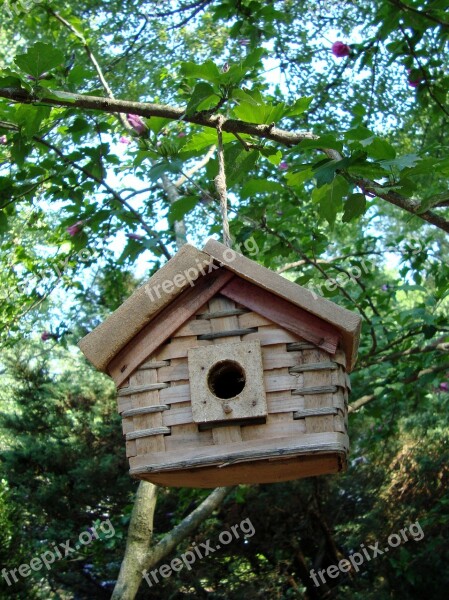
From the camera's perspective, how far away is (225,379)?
7.52ft

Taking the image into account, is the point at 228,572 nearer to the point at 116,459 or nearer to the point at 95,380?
the point at 116,459

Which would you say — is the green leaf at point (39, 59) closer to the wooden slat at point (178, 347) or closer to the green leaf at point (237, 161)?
the green leaf at point (237, 161)

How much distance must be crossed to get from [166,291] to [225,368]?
24 centimetres

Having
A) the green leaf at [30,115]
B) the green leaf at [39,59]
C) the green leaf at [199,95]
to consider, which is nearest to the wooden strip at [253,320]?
the green leaf at [199,95]

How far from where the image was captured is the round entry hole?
204cm

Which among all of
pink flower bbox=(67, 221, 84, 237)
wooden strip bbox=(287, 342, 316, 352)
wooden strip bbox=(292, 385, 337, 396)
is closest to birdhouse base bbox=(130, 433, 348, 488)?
wooden strip bbox=(292, 385, 337, 396)

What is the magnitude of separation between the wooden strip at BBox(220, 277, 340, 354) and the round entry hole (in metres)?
0.15

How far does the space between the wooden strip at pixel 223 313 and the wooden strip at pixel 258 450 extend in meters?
0.32

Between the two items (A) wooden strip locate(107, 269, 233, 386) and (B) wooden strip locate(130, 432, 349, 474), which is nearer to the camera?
(B) wooden strip locate(130, 432, 349, 474)

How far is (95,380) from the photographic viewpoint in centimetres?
784

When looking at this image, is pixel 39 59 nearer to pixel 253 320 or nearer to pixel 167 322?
pixel 167 322

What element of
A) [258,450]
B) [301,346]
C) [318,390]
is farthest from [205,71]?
[258,450]

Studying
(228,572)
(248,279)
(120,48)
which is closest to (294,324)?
(248,279)

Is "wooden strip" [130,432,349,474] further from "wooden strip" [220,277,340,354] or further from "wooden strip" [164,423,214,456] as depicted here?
"wooden strip" [220,277,340,354]
